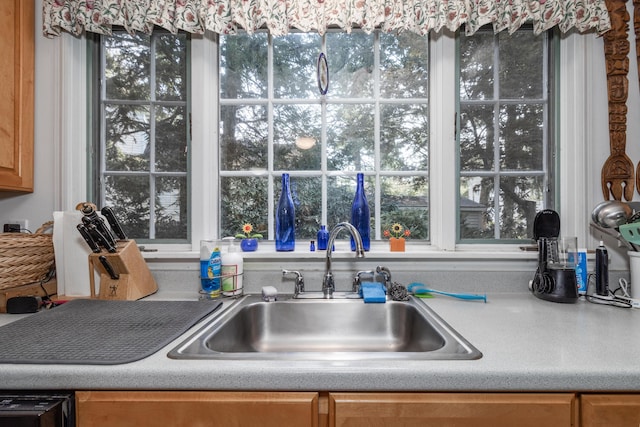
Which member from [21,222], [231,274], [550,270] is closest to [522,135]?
[550,270]

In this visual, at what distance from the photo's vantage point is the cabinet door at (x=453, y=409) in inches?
27.7

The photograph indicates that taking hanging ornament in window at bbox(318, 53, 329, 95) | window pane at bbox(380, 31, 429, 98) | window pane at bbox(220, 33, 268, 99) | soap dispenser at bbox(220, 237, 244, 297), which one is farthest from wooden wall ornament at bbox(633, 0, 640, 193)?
soap dispenser at bbox(220, 237, 244, 297)

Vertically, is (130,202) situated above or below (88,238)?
above

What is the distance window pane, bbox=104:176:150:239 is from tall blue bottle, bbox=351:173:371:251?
3.16 feet

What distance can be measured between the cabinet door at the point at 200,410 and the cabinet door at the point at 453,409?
94 millimetres

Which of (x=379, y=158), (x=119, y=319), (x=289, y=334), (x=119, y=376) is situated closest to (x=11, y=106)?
(x=119, y=319)

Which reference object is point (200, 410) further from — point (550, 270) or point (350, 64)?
point (350, 64)

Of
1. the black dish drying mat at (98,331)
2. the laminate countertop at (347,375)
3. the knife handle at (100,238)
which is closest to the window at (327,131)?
the knife handle at (100,238)

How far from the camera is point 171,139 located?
1553 millimetres

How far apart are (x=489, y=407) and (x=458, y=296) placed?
0.62m

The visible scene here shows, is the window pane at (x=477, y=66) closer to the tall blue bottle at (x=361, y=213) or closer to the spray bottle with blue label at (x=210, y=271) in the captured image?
the tall blue bottle at (x=361, y=213)

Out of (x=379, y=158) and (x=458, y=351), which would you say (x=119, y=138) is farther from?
(x=458, y=351)

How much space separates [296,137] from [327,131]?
0.49 feet

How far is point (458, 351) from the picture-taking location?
0.80 meters
